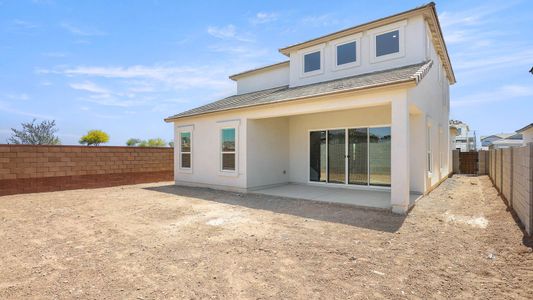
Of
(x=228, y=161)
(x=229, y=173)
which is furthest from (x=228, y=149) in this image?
(x=229, y=173)

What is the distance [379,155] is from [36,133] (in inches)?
917

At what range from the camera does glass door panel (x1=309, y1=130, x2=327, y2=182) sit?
35.9 feet

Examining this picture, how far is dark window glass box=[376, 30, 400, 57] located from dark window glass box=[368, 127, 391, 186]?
293 cm

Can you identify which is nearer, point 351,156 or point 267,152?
point 351,156

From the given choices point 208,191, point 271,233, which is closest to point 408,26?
point 271,233

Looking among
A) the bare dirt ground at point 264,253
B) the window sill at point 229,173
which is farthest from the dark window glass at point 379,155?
the window sill at point 229,173

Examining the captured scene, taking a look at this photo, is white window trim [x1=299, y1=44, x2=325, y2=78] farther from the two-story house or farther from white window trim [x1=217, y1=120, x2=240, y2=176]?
white window trim [x1=217, y1=120, x2=240, y2=176]

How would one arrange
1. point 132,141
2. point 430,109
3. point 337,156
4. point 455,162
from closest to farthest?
point 430,109 < point 337,156 < point 455,162 < point 132,141

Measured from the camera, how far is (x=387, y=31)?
967cm

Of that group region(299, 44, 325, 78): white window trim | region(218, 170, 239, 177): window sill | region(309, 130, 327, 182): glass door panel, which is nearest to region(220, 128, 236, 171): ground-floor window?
region(218, 170, 239, 177): window sill

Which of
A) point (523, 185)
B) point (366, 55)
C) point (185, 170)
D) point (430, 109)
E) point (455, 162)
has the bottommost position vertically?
point (185, 170)

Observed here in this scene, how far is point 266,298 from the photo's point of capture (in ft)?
9.30

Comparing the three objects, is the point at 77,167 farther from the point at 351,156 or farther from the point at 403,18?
the point at 403,18

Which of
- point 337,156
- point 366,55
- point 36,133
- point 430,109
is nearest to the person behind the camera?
point 430,109
